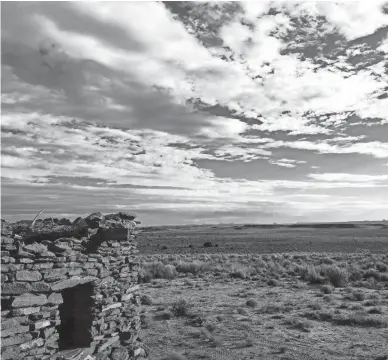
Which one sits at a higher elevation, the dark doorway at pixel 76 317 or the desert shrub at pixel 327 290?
the dark doorway at pixel 76 317

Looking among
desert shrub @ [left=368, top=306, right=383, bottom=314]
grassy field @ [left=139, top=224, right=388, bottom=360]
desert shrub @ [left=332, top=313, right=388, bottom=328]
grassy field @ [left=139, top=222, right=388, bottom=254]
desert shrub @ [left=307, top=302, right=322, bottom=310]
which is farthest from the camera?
grassy field @ [left=139, top=222, right=388, bottom=254]

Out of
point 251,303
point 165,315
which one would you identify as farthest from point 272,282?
point 165,315

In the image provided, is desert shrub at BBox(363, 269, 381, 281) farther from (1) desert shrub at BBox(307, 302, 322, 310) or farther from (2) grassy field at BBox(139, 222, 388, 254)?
(2) grassy field at BBox(139, 222, 388, 254)

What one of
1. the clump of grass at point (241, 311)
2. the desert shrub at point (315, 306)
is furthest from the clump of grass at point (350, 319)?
the clump of grass at point (241, 311)

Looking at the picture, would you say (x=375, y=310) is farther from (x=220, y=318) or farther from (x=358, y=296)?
(x=220, y=318)

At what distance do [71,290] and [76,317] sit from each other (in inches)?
23.2

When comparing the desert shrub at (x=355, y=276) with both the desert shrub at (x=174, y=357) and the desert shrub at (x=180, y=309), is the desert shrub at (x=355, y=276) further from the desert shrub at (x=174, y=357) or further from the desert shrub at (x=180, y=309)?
the desert shrub at (x=174, y=357)

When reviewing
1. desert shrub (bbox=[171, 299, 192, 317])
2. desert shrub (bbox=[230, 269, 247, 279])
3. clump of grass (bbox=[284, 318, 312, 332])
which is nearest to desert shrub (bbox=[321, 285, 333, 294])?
desert shrub (bbox=[230, 269, 247, 279])

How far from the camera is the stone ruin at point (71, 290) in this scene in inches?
260

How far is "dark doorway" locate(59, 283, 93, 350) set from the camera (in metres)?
8.28

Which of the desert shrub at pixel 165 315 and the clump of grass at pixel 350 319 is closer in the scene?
the clump of grass at pixel 350 319

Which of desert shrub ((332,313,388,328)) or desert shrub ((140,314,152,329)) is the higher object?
desert shrub ((332,313,388,328))

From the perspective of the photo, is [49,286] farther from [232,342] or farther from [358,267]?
[358,267]

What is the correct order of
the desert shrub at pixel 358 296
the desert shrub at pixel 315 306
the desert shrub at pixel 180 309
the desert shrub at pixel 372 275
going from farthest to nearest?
1. the desert shrub at pixel 372 275
2. the desert shrub at pixel 358 296
3. the desert shrub at pixel 315 306
4. the desert shrub at pixel 180 309
